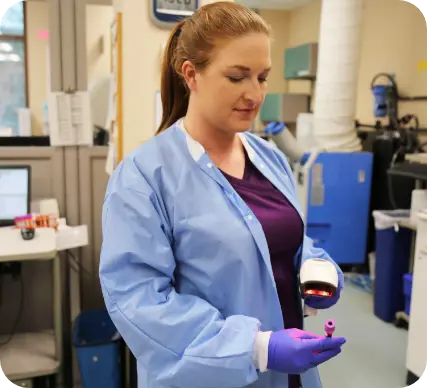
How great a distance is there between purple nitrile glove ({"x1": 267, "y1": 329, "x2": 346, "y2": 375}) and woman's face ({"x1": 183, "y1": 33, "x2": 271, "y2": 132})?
0.44 m

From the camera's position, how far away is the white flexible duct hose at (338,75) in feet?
12.9

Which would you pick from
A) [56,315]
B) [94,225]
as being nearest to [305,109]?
[94,225]

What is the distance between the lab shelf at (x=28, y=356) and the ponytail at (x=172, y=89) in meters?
1.40

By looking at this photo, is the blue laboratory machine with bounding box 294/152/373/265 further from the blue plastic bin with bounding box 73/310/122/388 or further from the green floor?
the blue plastic bin with bounding box 73/310/122/388

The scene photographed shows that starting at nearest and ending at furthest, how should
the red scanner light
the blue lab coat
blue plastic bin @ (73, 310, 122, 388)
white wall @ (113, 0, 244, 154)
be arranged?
the blue lab coat
the red scanner light
white wall @ (113, 0, 244, 154)
blue plastic bin @ (73, 310, 122, 388)

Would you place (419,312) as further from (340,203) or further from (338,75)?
(338,75)

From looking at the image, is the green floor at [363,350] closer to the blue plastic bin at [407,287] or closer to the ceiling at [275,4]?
the blue plastic bin at [407,287]

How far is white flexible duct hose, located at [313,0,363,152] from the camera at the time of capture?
394 centimetres

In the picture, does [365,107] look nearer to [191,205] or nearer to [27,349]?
[27,349]

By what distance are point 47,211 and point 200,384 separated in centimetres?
161

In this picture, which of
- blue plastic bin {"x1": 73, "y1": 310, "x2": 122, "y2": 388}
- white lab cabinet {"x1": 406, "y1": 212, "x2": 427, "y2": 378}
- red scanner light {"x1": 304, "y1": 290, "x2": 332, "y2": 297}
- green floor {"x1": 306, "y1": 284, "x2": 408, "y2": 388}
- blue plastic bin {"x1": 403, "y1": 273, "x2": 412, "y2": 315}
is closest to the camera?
red scanner light {"x1": 304, "y1": 290, "x2": 332, "y2": 297}

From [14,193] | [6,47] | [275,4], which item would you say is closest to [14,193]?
[14,193]

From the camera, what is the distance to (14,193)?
2256 mm

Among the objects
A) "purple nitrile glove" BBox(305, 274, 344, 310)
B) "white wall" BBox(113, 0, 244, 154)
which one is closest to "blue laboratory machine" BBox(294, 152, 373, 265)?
"white wall" BBox(113, 0, 244, 154)
